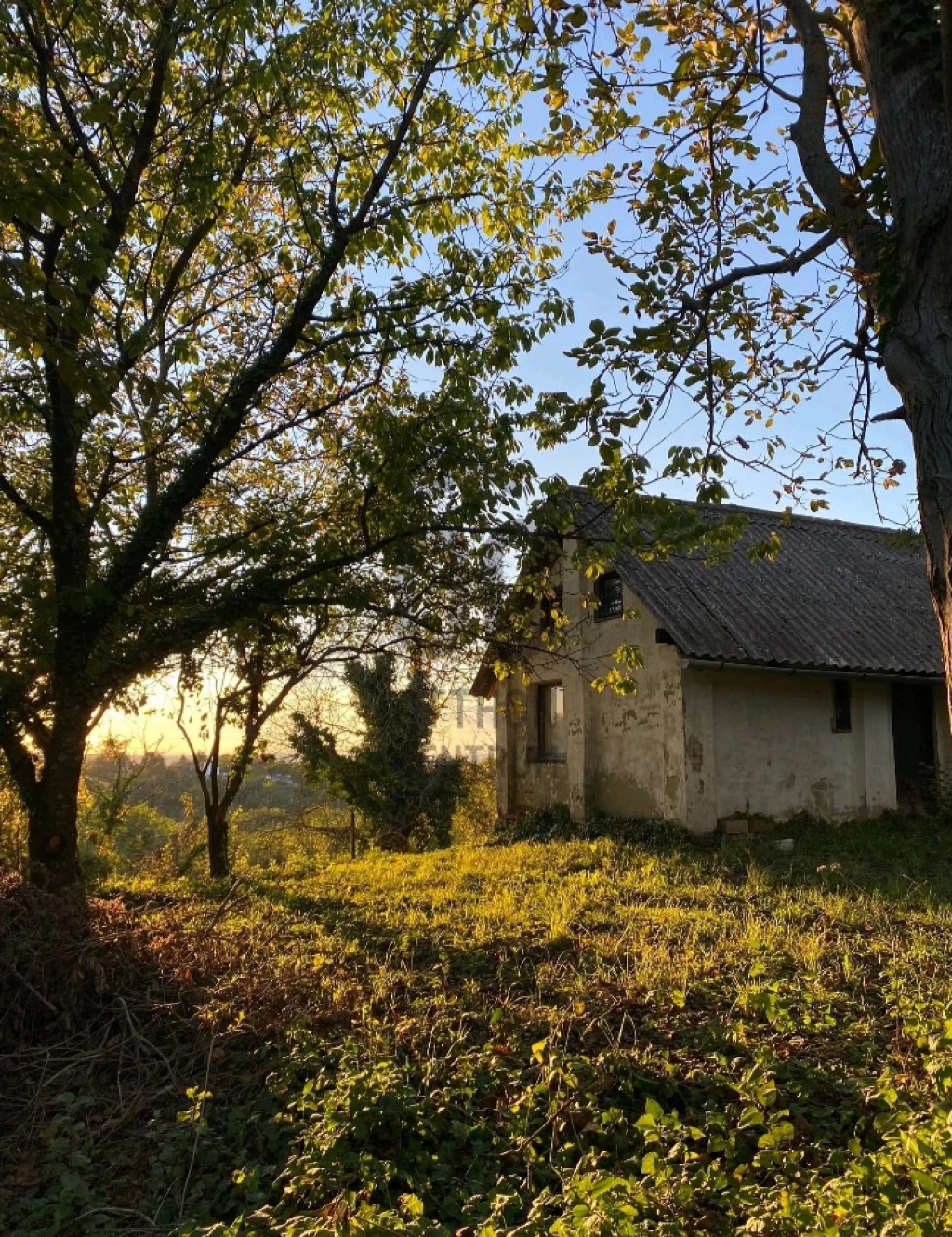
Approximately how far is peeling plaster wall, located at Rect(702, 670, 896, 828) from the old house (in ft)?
0.08

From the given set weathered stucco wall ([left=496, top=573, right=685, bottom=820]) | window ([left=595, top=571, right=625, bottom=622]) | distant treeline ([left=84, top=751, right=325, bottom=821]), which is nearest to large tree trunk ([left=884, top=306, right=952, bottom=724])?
weathered stucco wall ([left=496, top=573, right=685, bottom=820])

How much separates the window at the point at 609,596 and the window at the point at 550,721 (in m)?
2.12

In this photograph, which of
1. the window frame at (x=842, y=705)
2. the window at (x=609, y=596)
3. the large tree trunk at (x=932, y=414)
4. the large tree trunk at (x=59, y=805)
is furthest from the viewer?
the window at (x=609, y=596)

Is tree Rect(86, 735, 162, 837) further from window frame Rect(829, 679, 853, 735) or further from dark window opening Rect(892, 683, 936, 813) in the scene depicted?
dark window opening Rect(892, 683, 936, 813)

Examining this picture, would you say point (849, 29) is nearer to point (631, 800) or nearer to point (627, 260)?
point (627, 260)

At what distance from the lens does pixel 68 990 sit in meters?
5.49

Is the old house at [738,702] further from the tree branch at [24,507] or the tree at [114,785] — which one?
the tree at [114,785]

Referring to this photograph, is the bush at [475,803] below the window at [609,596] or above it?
below

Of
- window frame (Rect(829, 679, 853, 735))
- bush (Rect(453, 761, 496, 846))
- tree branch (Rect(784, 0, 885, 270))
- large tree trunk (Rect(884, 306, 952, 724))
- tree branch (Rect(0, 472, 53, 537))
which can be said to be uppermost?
tree branch (Rect(784, 0, 885, 270))

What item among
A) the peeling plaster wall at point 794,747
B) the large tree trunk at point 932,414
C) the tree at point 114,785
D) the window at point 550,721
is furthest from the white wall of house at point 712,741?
the tree at point 114,785

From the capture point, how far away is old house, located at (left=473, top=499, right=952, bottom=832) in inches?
545

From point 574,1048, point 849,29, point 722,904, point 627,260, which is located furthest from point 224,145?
point 722,904

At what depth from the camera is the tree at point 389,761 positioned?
2227 cm

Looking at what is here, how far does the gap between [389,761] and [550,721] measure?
580cm
